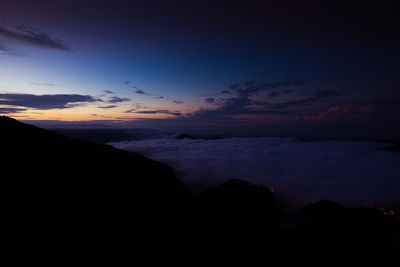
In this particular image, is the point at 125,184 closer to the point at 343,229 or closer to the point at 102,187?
the point at 102,187

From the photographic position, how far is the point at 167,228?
39.9 ft

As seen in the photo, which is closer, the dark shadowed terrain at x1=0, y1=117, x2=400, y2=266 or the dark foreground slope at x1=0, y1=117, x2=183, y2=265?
the dark shadowed terrain at x1=0, y1=117, x2=400, y2=266

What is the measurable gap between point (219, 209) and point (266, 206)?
14.2 feet

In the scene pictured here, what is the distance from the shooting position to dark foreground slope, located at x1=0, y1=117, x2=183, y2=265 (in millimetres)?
8664

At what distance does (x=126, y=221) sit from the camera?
40.1 feet

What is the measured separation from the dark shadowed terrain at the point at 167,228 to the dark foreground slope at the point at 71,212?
0.17 ft

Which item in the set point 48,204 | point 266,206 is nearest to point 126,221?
point 48,204

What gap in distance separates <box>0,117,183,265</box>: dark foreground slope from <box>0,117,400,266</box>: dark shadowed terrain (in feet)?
0.17

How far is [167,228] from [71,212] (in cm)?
692

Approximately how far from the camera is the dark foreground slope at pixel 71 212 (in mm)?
8664

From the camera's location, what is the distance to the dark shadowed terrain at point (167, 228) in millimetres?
7875

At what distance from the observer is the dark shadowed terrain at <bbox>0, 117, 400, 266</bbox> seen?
788cm

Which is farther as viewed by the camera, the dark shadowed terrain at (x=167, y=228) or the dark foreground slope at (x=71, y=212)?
the dark foreground slope at (x=71, y=212)

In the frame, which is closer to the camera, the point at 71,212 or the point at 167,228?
the point at 71,212
